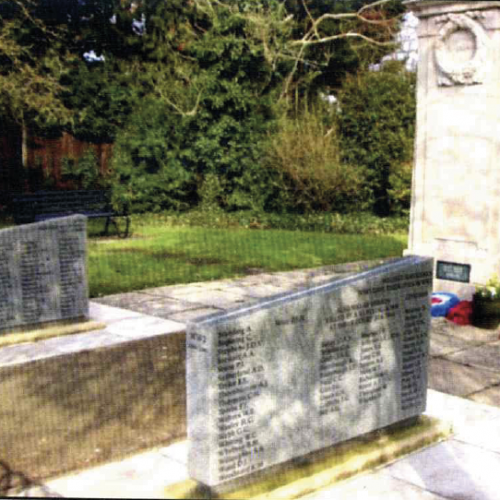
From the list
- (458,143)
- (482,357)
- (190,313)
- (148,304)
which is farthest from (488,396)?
(148,304)

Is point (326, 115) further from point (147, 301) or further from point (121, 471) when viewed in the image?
point (121, 471)

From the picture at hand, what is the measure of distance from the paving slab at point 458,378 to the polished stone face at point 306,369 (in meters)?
1.28

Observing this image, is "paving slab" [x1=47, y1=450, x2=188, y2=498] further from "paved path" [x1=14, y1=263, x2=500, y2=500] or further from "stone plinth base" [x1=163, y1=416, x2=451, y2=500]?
"stone plinth base" [x1=163, y1=416, x2=451, y2=500]

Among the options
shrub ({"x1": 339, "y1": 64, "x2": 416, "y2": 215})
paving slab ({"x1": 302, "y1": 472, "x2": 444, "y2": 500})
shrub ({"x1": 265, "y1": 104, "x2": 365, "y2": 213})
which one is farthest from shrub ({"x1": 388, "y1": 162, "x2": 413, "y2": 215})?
paving slab ({"x1": 302, "y1": 472, "x2": 444, "y2": 500})

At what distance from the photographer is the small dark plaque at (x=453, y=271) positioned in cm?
834

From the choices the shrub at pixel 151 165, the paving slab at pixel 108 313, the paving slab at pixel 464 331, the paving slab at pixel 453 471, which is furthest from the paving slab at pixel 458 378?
the shrub at pixel 151 165

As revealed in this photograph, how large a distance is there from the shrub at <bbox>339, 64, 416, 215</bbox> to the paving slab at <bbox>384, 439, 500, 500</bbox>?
46.1 ft

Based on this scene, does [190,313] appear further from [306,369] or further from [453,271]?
[306,369]

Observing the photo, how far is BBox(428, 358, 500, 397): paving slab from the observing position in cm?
582

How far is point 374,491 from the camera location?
3904 mm

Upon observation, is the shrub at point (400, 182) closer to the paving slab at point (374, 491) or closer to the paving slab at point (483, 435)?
the paving slab at point (483, 435)

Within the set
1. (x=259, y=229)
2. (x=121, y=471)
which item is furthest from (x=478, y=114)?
(x=259, y=229)

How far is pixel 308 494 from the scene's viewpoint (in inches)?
151

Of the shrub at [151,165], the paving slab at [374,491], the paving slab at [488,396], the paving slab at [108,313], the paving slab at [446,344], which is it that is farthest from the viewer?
the shrub at [151,165]
